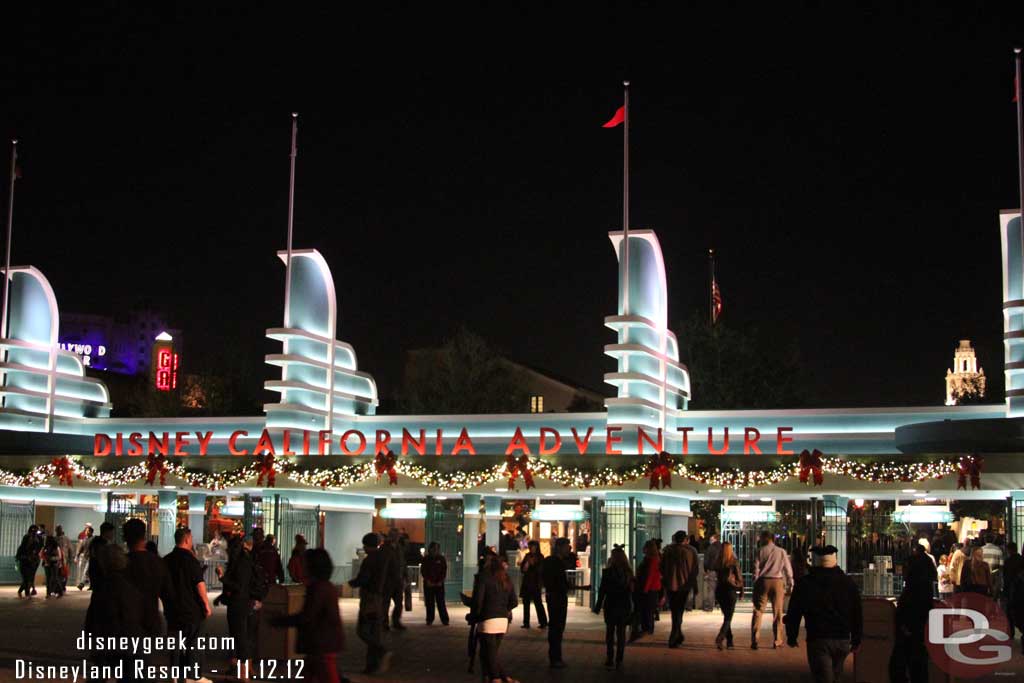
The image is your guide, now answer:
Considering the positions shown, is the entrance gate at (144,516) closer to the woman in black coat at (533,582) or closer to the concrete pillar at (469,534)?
the concrete pillar at (469,534)

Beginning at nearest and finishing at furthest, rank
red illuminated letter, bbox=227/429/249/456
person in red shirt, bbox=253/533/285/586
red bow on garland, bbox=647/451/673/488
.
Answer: person in red shirt, bbox=253/533/285/586 < red bow on garland, bbox=647/451/673/488 < red illuminated letter, bbox=227/429/249/456

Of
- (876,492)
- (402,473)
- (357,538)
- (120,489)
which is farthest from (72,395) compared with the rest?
(876,492)

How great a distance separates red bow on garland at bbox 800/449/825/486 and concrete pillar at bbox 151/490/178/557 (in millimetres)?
16039

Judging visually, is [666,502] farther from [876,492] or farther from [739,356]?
[739,356]

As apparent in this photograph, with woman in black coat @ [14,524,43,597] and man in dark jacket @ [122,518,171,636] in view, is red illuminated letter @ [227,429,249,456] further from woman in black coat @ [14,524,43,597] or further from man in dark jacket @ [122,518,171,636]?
man in dark jacket @ [122,518,171,636]

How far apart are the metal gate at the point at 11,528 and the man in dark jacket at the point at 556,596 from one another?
66.1 feet

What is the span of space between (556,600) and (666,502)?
13.7 meters

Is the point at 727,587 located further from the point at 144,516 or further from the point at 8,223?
the point at 8,223

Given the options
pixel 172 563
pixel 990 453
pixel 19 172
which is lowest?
pixel 172 563

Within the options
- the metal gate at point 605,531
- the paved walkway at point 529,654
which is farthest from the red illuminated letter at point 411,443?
the paved walkway at point 529,654

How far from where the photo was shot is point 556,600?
62.8 feet

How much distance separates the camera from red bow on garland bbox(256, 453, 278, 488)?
31.3 metres

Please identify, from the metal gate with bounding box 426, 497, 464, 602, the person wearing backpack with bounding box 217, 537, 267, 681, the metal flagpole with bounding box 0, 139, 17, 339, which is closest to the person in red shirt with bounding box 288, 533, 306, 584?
the person wearing backpack with bounding box 217, 537, 267, 681

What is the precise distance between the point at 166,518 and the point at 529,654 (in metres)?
16.7
